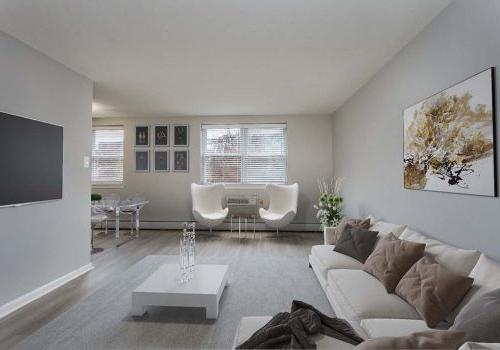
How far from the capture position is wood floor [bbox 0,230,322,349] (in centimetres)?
A: 249

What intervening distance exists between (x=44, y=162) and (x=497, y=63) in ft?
13.8

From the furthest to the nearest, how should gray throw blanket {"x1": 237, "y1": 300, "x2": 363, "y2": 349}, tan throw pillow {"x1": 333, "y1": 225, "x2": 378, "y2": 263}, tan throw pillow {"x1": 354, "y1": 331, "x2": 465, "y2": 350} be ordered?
tan throw pillow {"x1": 333, "y1": 225, "x2": 378, "y2": 263}, gray throw blanket {"x1": 237, "y1": 300, "x2": 363, "y2": 349}, tan throw pillow {"x1": 354, "y1": 331, "x2": 465, "y2": 350}

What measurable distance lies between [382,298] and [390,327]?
38 centimetres

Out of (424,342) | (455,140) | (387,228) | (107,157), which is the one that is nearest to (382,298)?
(424,342)

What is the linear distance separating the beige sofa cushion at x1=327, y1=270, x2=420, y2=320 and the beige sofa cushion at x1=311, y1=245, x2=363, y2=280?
31cm

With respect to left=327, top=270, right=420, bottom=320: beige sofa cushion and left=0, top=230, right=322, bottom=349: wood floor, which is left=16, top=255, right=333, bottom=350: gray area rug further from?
left=327, top=270, right=420, bottom=320: beige sofa cushion

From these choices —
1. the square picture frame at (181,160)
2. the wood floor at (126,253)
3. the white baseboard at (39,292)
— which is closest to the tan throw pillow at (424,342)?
the wood floor at (126,253)

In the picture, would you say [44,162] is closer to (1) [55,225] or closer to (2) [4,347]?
(1) [55,225]

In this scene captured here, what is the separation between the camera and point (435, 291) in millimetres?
→ 1746

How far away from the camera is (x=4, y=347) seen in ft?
6.89

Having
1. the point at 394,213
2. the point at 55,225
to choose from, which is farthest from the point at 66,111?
the point at 394,213

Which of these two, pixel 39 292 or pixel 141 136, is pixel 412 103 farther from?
pixel 141 136

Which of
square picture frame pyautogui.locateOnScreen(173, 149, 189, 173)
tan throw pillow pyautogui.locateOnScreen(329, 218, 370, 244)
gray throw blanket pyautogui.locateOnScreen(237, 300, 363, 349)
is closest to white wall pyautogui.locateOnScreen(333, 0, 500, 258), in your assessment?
tan throw pillow pyautogui.locateOnScreen(329, 218, 370, 244)

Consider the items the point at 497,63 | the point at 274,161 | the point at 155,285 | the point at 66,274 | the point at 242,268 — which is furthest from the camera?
the point at 274,161
